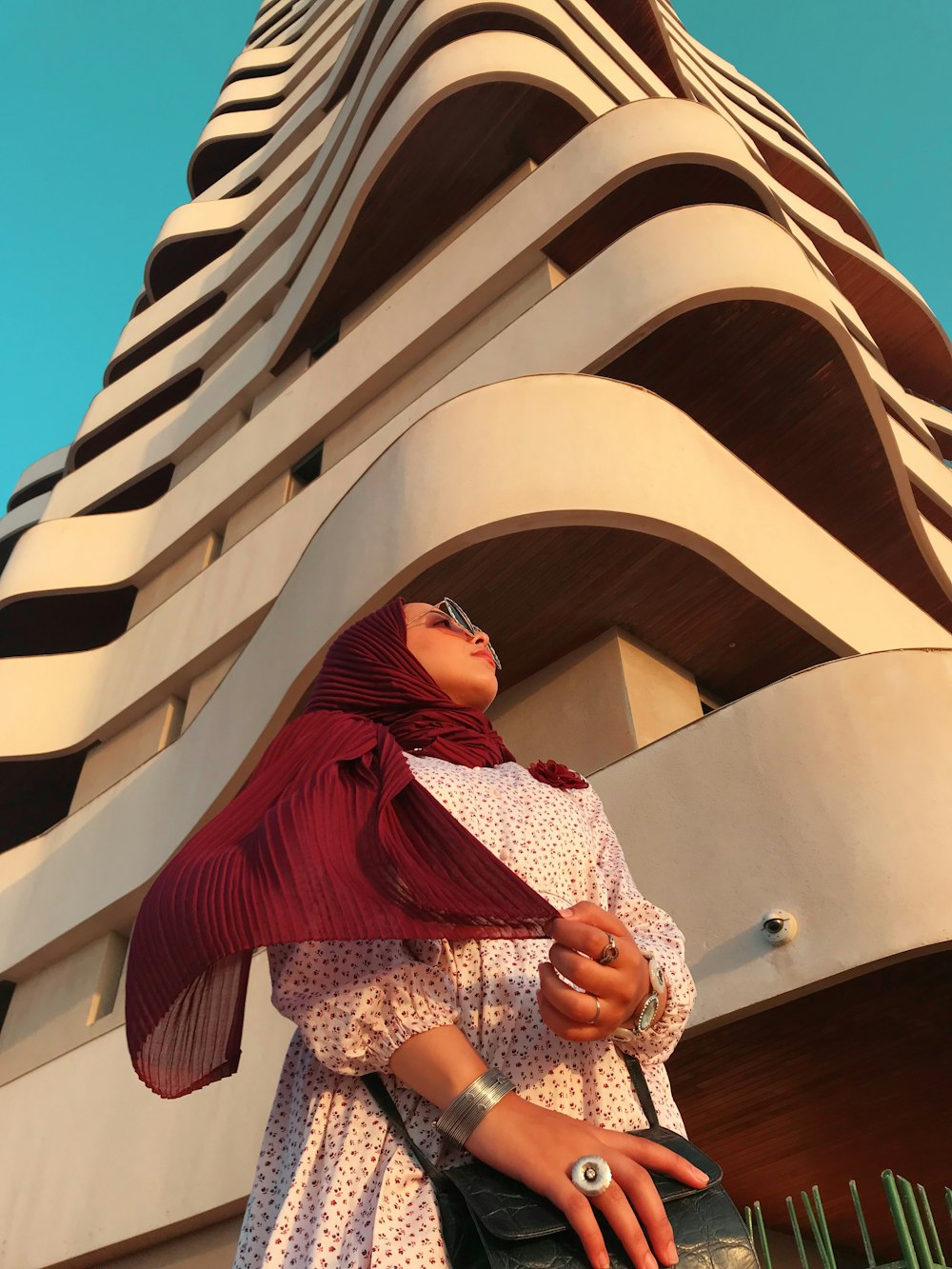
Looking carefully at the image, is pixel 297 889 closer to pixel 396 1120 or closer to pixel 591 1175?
pixel 396 1120

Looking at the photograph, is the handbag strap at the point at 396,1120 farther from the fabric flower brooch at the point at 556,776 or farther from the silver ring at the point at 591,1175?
the fabric flower brooch at the point at 556,776

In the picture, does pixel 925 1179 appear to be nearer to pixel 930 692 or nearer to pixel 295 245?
pixel 930 692

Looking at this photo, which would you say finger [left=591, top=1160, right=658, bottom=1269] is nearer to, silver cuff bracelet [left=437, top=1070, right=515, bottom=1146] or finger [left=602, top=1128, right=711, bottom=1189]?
finger [left=602, top=1128, right=711, bottom=1189]

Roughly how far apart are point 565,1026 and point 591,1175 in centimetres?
21

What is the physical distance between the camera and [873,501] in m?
9.12

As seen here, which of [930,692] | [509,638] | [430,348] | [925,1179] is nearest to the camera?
[930,692]

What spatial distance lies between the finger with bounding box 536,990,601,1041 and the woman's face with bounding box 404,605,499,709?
0.88 meters

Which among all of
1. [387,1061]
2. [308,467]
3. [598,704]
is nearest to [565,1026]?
[387,1061]

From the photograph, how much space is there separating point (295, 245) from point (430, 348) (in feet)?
17.7

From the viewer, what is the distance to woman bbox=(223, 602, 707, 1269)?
1.55 meters

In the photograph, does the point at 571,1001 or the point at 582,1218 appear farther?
the point at 571,1001

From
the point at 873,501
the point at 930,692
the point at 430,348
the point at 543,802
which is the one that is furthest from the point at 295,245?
the point at 543,802

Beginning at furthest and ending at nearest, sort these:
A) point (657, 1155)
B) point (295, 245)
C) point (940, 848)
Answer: point (295, 245) → point (940, 848) → point (657, 1155)

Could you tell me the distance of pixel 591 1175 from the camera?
4.84 ft
